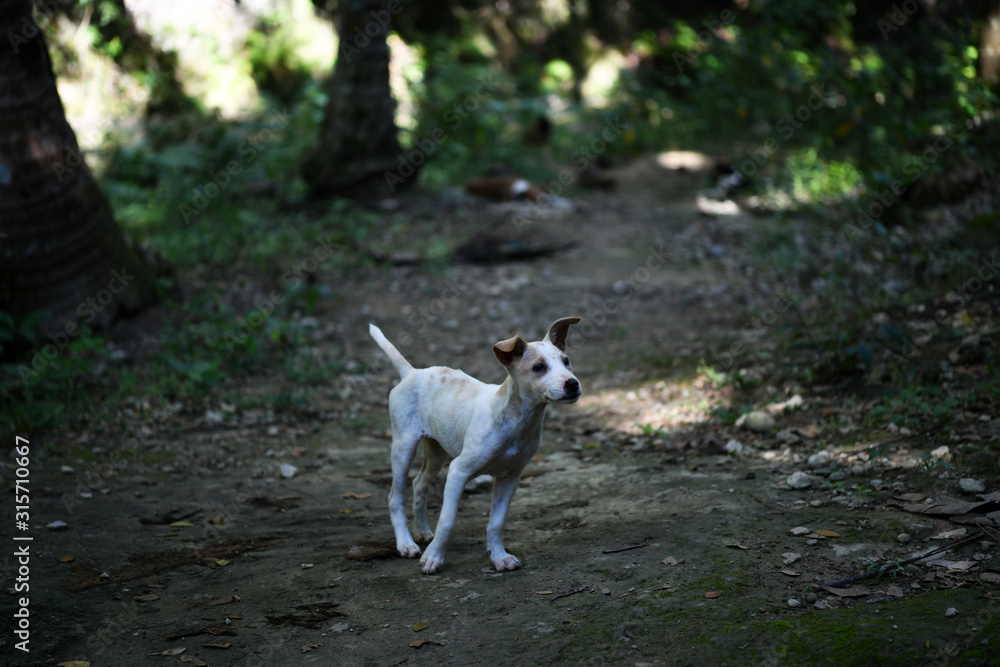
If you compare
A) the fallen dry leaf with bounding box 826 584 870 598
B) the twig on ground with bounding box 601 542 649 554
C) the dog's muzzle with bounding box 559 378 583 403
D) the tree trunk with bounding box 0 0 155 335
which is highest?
the tree trunk with bounding box 0 0 155 335

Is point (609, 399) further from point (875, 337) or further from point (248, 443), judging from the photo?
point (248, 443)

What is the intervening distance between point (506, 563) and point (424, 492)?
793 millimetres

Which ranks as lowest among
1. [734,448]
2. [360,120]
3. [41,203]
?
[734,448]

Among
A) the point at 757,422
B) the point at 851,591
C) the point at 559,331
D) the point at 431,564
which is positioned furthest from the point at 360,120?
the point at 851,591

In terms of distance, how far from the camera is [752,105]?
1503 centimetres

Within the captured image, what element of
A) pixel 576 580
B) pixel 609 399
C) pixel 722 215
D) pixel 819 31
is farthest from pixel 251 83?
pixel 576 580

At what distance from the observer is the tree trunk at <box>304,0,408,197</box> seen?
1156 centimetres

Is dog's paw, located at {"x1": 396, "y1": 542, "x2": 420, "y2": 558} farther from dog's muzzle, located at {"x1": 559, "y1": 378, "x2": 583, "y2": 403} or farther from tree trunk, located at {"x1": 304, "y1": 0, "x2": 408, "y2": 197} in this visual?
tree trunk, located at {"x1": 304, "y1": 0, "x2": 408, "y2": 197}

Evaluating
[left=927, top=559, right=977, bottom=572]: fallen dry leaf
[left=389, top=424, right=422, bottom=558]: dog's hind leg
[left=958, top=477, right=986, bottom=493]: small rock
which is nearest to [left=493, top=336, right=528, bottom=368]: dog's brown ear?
[left=389, top=424, right=422, bottom=558]: dog's hind leg

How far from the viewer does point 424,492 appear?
4555 mm

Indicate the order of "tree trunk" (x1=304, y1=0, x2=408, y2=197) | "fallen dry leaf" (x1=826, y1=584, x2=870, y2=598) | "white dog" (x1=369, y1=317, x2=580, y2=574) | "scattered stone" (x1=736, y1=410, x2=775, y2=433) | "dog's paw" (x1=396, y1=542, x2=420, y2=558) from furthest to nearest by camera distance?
"tree trunk" (x1=304, y1=0, x2=408, y2=197) < "scattered stone" (x1=736, y1=410, x2=775, y2=433) < "dog's paw" (x1=396, y1=542, x2=420, y2=558) < "white dog" (x1=369, y1=317, x2=580, y2=574) < "fallen dry leaf" (x1=826, y1=584, x2=870, y2=598)

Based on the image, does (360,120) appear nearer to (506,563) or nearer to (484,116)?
(484,116)

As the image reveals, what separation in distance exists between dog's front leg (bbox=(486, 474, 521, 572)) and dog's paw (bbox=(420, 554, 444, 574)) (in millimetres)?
258

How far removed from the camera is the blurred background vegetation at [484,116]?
25.2 feet
